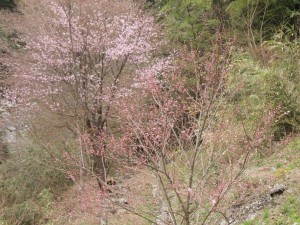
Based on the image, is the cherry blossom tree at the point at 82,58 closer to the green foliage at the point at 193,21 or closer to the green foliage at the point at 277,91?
the green foliage at the point at 193,21

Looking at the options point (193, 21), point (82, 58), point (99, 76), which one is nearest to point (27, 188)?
point (99, 76)

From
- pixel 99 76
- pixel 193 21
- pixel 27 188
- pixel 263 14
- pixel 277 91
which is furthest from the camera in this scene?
pixel 193 21

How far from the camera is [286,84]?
8.12 metres

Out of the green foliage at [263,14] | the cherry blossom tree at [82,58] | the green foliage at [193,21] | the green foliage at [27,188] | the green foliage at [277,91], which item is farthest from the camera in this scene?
Result: the green foliage at [193,21]

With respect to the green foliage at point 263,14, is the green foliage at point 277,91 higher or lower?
lower

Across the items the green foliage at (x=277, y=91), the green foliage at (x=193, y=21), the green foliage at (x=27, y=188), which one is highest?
the green foliage at (x=193, y=21)

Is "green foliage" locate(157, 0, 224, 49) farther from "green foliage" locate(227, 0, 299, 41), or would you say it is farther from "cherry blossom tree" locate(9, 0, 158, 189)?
"cherry blossom tree" locate(9, 0, 158, 189)

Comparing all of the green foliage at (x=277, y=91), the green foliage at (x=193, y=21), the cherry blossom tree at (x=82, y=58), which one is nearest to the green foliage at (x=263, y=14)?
the green foliage at (x=193, y=21)

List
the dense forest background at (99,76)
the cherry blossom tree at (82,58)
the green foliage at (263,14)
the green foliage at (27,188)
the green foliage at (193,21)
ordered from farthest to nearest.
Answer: the green foliage at (193,21) → the green foliage at (263,14) → the cherry blossom tree at (82,58) → the green foliage at (27,188) → the dense forest background at (99,76)

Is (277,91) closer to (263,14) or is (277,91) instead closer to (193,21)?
(263,14)

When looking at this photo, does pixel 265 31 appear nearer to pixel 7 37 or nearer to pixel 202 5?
pixel 202 5

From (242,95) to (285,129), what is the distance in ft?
3.79

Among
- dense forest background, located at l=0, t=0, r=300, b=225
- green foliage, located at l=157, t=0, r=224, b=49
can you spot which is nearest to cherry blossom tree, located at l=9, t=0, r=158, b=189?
dense forest background, located at l=0, t=0, r=300, b=225

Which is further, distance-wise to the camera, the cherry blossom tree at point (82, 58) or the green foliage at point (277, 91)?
the cherry blossom tree at point (82, 58)
